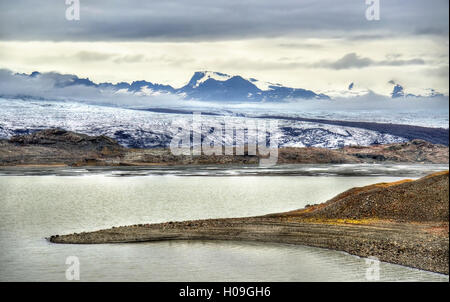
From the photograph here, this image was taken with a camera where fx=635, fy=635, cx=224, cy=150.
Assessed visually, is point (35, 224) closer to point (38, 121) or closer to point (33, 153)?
point (33, 153)

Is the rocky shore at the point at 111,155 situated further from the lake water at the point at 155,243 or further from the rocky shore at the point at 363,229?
the rocky shore at the point at 363,229

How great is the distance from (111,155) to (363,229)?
81.3 meters

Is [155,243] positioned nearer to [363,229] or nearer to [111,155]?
[363,229]

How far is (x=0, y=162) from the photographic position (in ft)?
294

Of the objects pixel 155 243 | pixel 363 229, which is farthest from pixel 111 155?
pixel 363 229

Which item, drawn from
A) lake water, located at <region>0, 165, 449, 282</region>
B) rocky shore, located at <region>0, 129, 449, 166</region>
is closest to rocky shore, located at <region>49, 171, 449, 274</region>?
lake water, located at <region>0, 165, 449, 282</region>

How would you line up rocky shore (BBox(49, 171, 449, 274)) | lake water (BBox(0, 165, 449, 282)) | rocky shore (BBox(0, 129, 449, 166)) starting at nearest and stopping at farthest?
lake water (BBox(0, 165, 449, 282)) < rocky shore (BBox(49, 171, 449, 274)) < rocky shore (BBox(0, 129, 449, 166))

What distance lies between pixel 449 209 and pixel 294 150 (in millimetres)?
89989

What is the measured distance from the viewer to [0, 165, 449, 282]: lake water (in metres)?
22.4

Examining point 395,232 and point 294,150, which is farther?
point 294,150

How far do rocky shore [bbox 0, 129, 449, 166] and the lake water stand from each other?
118 ft

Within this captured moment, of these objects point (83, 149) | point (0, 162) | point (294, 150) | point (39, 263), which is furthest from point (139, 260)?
point (294, 150)

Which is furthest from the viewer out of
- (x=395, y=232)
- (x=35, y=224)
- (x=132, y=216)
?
(x=132, y=216)

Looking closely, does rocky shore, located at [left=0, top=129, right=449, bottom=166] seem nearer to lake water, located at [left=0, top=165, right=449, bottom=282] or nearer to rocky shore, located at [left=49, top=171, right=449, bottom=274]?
lake water, located at [left=0, top=165, right=449, bottom=282]
